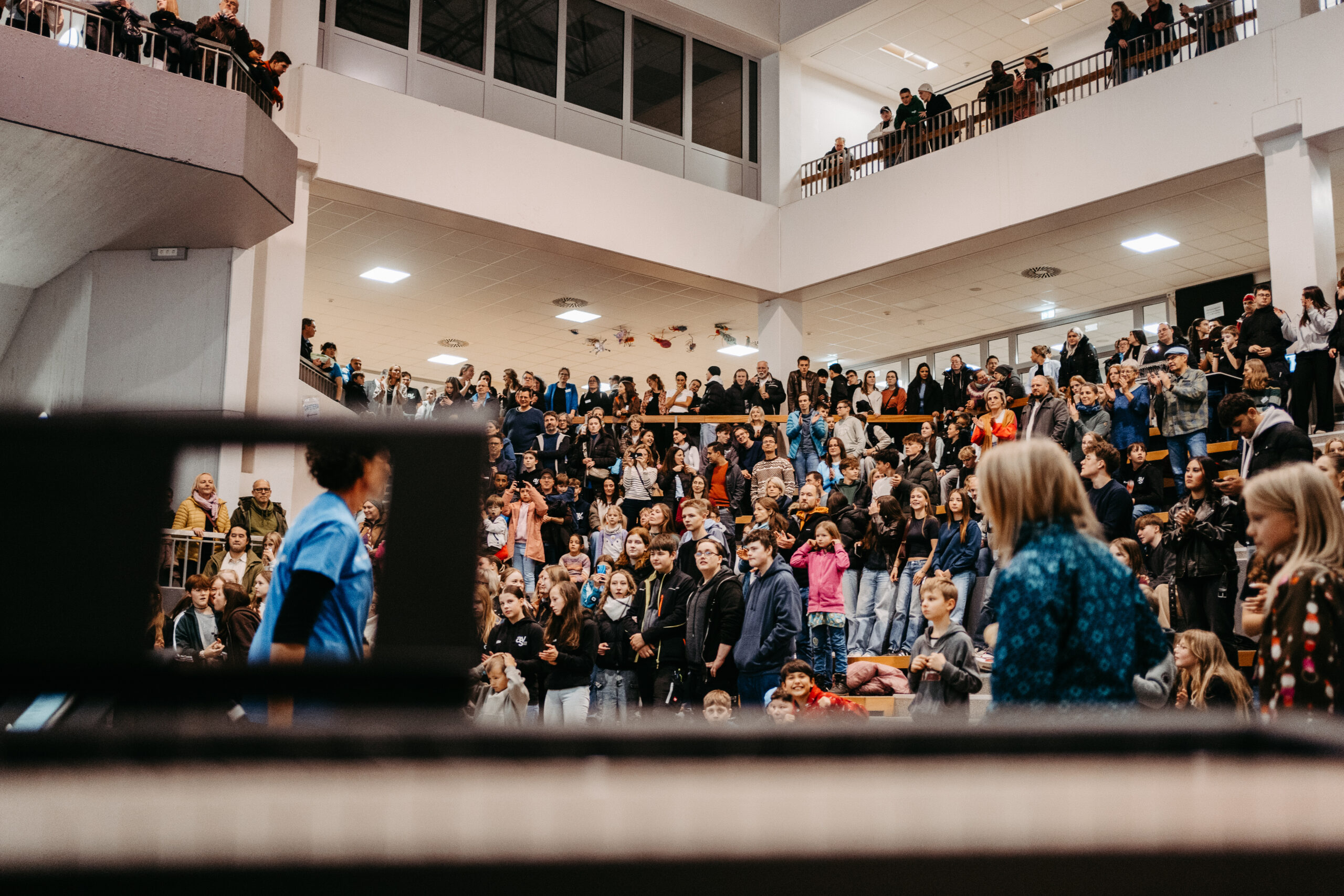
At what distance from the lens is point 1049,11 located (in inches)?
675

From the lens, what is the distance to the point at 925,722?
638mm

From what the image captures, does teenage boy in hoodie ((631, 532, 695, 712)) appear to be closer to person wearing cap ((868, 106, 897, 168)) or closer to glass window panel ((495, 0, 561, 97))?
glass window panel ((495, 0, 561, 97))

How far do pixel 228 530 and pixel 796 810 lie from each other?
0.92 meters

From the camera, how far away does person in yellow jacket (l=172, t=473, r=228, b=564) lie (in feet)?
2.77

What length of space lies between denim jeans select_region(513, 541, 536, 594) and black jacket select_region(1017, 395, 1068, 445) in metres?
4.89

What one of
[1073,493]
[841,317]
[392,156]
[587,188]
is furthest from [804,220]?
[1073,493]

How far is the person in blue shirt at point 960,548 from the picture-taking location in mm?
8289

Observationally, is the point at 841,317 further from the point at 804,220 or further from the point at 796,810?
the point at 796,810

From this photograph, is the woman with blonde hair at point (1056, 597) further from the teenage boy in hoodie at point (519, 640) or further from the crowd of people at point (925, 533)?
the teenage boy in hoodie at point (519, 640)

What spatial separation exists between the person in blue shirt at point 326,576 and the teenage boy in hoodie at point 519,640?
5.62m

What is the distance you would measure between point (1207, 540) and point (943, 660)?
236 cm

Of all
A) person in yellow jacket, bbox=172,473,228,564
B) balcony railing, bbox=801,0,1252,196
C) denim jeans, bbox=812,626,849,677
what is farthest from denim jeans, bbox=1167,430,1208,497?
person in yellow jacket, bbox=172,473,228,564

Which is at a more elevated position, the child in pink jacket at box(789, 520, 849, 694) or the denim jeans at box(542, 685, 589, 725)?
the child in pink jacket at box(789, 520, 849, 694)

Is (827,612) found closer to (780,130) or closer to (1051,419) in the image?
(1051,419)
